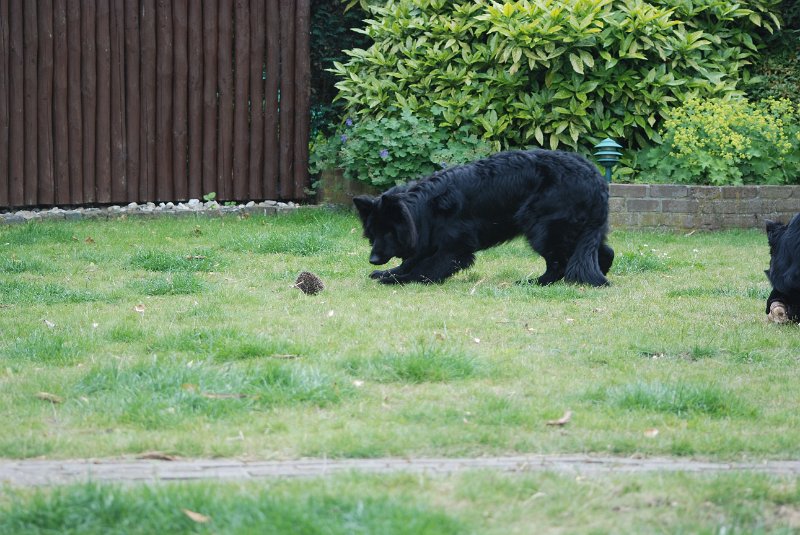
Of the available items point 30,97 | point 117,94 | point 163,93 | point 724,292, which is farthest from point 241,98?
point 724,292

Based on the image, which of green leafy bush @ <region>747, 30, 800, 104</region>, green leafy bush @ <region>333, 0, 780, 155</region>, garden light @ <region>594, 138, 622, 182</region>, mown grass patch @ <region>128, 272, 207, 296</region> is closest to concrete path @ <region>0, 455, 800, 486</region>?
mown grass patch @ <region>128, 272, 207, 296</region>

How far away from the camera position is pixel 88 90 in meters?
11.2

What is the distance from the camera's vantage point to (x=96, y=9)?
441 inches

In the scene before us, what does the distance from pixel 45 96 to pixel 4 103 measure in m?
0.45

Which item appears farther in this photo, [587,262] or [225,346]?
[587,262]

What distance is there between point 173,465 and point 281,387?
938 millimetres

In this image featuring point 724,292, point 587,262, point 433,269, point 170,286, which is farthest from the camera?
point 433,269

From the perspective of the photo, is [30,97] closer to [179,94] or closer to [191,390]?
[179,94]

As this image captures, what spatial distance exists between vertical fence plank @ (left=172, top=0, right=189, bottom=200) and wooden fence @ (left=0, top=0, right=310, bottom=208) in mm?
13

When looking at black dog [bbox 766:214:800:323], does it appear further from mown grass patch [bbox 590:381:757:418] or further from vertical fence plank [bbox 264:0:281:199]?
vertical fence plank [bbox 264:0:281:199]

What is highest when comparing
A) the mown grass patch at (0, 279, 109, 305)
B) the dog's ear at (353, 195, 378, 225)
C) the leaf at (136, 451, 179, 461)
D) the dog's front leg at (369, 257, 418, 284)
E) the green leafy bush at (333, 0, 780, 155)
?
the green leafy bush at (333, 0, 780, 155)

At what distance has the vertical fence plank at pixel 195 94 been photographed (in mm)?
11773

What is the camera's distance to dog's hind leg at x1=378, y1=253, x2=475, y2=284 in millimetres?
7979

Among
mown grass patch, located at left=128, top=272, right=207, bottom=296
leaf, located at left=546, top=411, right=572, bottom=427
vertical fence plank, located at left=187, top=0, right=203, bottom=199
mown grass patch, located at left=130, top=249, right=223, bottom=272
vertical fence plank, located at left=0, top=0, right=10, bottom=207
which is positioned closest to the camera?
leaf, located at left=546, top=411, right=572, bottom=427
